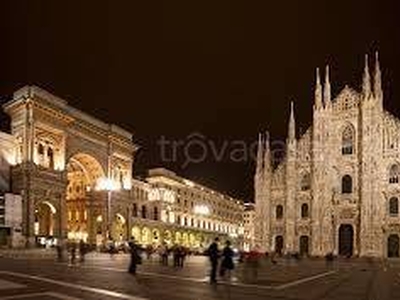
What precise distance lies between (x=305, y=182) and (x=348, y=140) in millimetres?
7299

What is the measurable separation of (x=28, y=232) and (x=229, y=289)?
4128 centimetres

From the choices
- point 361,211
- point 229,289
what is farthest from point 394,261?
point 229,289

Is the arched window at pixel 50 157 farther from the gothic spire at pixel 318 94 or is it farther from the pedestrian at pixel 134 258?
the pedestrian at pixel 134 258

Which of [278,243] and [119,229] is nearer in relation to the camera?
[278,243]

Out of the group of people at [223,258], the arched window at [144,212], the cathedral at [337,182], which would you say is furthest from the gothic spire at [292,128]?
the group of people at [223,258]

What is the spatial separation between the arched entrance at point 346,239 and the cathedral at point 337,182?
115mm

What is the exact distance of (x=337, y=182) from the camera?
6806cm

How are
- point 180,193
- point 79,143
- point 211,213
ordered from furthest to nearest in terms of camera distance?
point 211,213, point 180,193, point 79,143

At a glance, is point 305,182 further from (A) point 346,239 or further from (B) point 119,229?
(B) point 119,229

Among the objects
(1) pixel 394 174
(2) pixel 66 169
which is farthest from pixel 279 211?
(2) pixel 66 169

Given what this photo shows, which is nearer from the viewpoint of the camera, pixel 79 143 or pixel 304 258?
pixel 304 258

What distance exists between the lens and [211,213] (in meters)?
122

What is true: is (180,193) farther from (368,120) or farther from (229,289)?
(229,289)

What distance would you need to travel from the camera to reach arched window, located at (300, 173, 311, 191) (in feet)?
230
